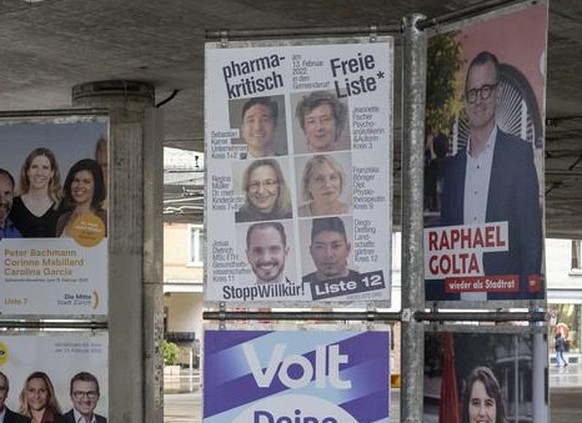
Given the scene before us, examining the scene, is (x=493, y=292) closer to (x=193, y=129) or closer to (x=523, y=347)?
(x=523, y=347)

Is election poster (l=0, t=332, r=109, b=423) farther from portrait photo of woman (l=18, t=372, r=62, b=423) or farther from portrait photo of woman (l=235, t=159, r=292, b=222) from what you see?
portrait photo of woman (l=235, t=159, r=292, b=222)

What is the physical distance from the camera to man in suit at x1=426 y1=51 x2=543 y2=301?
5.57m

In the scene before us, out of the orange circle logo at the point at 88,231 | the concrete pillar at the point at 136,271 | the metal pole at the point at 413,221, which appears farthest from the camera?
the concrete pillar at the point at 136,271

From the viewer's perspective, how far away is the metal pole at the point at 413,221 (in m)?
5.90

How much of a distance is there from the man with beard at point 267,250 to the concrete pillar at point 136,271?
5993mm

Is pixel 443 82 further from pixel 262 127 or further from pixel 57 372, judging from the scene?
pixel 57 372

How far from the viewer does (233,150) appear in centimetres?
621

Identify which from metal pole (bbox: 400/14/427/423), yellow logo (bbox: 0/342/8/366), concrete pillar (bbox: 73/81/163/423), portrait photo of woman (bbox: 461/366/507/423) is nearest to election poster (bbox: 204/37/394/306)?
metal pole (bbox: 400/14/427/423)

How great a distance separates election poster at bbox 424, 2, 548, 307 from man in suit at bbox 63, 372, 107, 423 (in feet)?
13.4

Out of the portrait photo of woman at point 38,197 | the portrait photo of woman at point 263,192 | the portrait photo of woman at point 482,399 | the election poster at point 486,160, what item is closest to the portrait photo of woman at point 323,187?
the portrait photo of woman at point 263,192

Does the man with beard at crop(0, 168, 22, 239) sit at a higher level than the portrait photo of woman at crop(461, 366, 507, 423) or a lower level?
higher

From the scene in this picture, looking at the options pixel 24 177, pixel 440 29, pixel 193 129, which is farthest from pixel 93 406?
pixel 193 129

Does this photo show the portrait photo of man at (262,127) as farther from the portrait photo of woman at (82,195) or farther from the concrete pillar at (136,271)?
the concrete pillar at (136,271)

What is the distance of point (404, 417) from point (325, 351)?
552 mm
